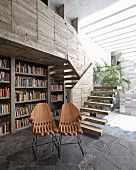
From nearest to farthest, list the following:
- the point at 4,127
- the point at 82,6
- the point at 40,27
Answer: the point at 40,27, the point at 4,127, the point at 82,6

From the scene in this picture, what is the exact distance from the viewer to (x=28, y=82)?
3.44m

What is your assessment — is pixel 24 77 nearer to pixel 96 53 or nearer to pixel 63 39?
pixel 63 39

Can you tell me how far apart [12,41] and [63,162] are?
218 cm

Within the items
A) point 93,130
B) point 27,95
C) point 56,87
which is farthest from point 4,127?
point 93,130

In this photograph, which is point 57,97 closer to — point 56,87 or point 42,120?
point 56,87

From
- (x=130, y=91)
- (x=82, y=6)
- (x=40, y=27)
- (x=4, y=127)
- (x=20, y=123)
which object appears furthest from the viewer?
(x=130, y=91)

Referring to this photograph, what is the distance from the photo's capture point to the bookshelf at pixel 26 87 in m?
3.19

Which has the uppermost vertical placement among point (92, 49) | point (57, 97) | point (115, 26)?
point (115, 26)

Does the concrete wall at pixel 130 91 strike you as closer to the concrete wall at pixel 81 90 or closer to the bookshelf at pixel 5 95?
the concrete wall at pixel 81 90

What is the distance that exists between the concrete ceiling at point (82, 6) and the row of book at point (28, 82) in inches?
98.1

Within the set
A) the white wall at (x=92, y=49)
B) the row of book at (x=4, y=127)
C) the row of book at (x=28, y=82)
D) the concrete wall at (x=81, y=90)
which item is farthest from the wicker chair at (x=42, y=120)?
the white wall at (x=92, y=49)

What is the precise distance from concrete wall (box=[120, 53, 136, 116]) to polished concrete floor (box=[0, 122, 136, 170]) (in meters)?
2.97

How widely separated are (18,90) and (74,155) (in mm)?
2338

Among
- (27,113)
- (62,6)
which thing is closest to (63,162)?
(27,113)
